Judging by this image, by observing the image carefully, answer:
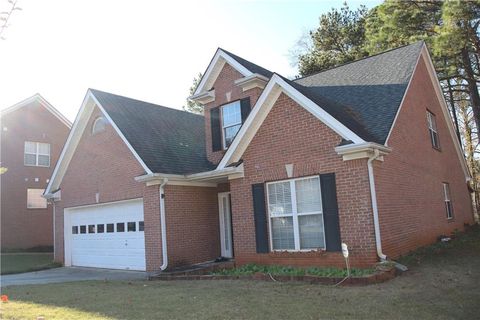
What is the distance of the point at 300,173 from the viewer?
11.6m

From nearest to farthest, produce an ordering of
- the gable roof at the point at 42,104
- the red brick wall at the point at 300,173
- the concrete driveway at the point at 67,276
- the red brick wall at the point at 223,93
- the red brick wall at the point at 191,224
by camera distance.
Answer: the red brick wall at the point at 300,173
the concrete driveway at the point at 67,276
the red brick wall at the point at 191,224
the red brick wall at the point at 223,93
the gable roof at the point at 42,104

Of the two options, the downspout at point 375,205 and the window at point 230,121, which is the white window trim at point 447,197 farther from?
the window at point 230,121

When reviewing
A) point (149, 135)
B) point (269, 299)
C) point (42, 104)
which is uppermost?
point (42, 104)

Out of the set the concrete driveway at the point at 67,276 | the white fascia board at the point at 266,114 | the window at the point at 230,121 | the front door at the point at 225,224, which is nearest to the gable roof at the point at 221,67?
the window at the point at 230,121

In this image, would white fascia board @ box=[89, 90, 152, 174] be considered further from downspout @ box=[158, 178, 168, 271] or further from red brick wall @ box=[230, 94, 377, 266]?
red brick wall @ box=[230, 94, 377, 266]

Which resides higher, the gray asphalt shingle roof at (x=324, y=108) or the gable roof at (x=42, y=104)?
the gable roof at (x=42, y=104)

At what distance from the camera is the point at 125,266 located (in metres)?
15.7

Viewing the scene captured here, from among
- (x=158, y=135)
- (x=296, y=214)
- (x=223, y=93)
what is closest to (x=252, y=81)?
(x=223, y=93)

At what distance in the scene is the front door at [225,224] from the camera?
16.2 meters

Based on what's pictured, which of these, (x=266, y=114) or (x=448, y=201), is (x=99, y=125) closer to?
(x=266, y=114)

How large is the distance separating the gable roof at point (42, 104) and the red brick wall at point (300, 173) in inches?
845

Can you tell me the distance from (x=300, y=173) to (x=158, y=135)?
7.47 metres

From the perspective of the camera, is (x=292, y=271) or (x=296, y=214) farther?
(x=296, y=214)

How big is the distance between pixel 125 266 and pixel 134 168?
143 inches
